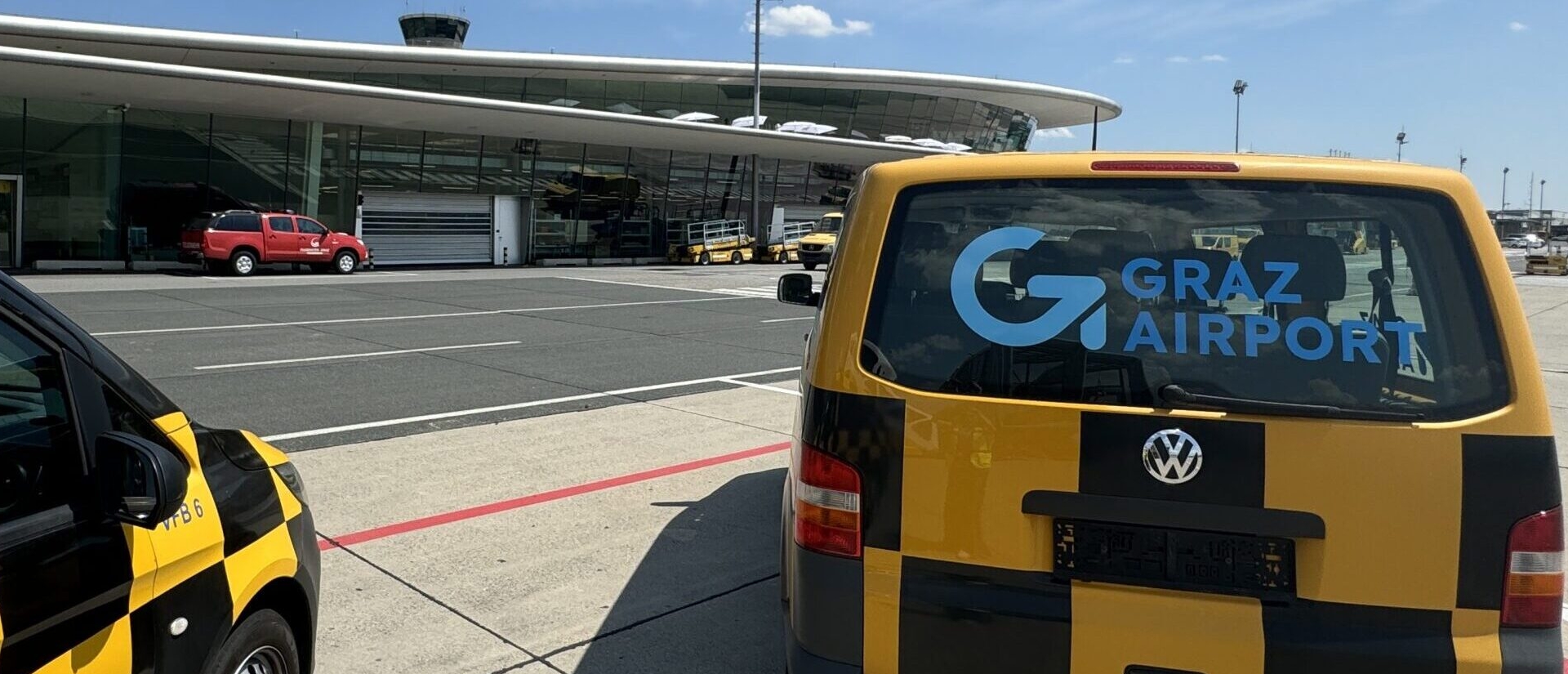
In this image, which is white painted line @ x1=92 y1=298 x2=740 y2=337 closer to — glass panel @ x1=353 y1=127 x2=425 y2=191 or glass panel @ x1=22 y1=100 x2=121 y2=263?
glass panel @ x1=353 y1=127 x2=425 y2=191

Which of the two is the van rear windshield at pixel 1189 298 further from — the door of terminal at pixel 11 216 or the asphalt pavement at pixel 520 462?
the door of terminal at pixel 11 216

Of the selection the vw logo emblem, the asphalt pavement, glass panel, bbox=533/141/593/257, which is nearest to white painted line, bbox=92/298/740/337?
the asphalt pavement

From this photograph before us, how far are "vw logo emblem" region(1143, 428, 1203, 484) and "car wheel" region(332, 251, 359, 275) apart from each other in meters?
29.3

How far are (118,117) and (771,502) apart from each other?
29.2m

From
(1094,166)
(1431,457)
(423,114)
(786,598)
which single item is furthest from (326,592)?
(423,114)

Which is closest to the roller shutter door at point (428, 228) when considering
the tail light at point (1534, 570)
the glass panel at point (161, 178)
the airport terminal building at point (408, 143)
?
the airport terminal building at point (408, 143)

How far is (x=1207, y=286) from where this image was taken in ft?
8.90

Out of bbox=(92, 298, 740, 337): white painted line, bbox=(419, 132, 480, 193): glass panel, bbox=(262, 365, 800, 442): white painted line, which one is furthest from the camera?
bbox=(419, 132, 480, 193): glass panel

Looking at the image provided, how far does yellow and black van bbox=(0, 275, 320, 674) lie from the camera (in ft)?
6.74

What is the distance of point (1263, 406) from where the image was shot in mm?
2557

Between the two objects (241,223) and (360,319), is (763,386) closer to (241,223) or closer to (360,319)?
(360,319)

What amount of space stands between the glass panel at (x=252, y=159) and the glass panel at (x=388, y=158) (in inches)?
92.6

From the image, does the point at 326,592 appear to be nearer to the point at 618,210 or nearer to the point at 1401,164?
the point at 1401,164

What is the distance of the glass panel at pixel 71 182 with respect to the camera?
2738 cm
